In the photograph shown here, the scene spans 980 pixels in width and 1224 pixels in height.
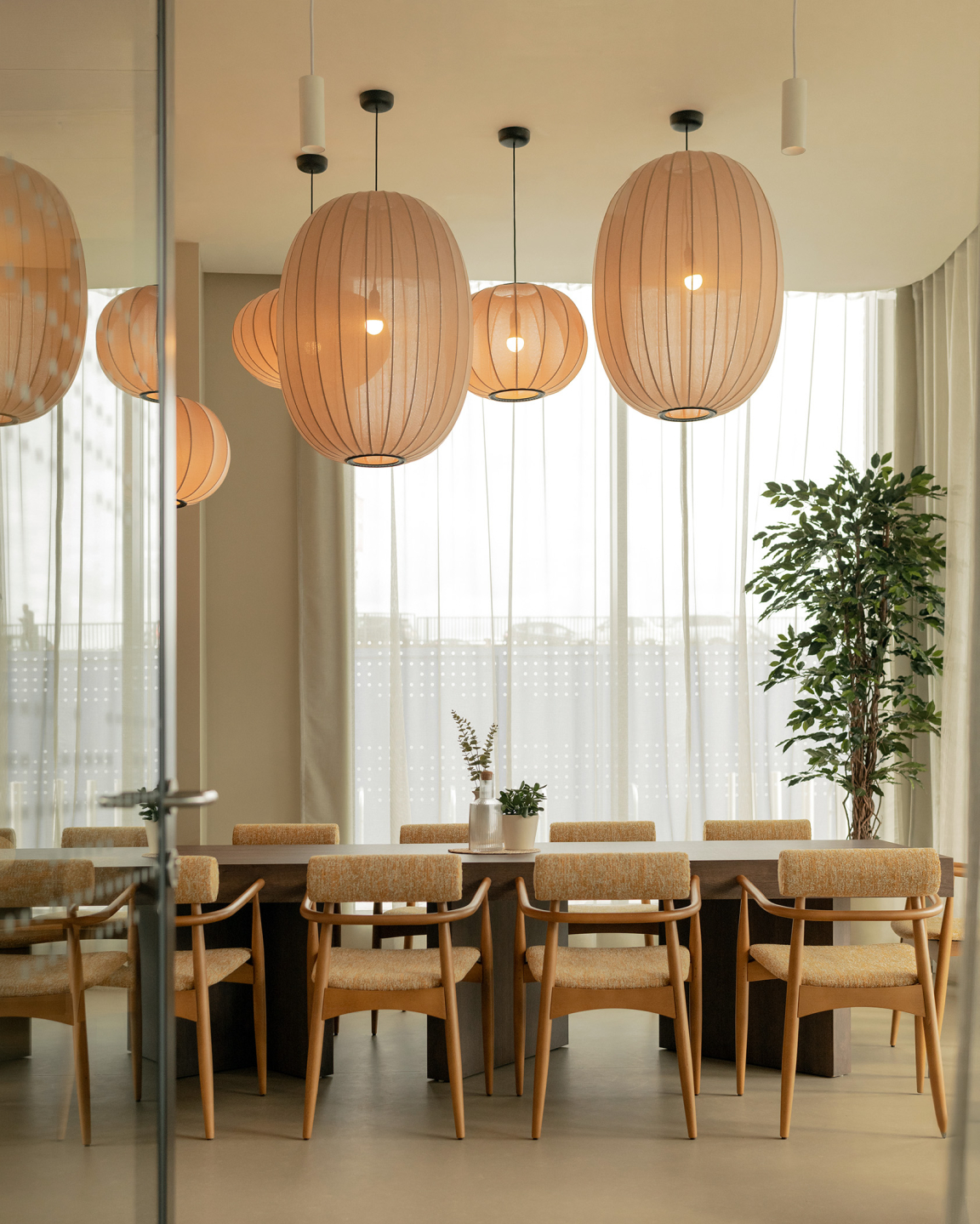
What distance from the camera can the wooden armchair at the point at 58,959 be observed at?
1517mm

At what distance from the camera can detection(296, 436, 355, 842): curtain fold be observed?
5625 mm

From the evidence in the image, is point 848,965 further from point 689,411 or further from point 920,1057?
point 689,411

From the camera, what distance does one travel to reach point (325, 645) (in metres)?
5.66

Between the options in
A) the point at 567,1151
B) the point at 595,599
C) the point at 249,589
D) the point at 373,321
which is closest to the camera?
the point at 373,321

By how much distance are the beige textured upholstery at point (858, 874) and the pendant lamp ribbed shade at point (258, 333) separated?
239 cm

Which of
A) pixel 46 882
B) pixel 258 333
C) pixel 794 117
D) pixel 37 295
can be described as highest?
pixel 794 117

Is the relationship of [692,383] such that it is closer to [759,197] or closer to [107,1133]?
[759,197]

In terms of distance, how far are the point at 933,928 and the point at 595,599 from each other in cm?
256

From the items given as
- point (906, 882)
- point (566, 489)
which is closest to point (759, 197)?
point (906, 882)

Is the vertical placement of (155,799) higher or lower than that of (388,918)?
higher

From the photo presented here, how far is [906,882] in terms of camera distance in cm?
317

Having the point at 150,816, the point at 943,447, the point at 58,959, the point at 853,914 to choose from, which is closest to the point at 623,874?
the point at 853,914

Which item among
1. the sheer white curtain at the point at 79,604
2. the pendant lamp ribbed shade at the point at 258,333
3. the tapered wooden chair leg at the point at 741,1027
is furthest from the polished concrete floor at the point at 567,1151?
the pendant lamp ribbed shade at the point at 258,333

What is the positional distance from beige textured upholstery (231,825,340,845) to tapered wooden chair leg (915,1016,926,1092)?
7.10 feet
